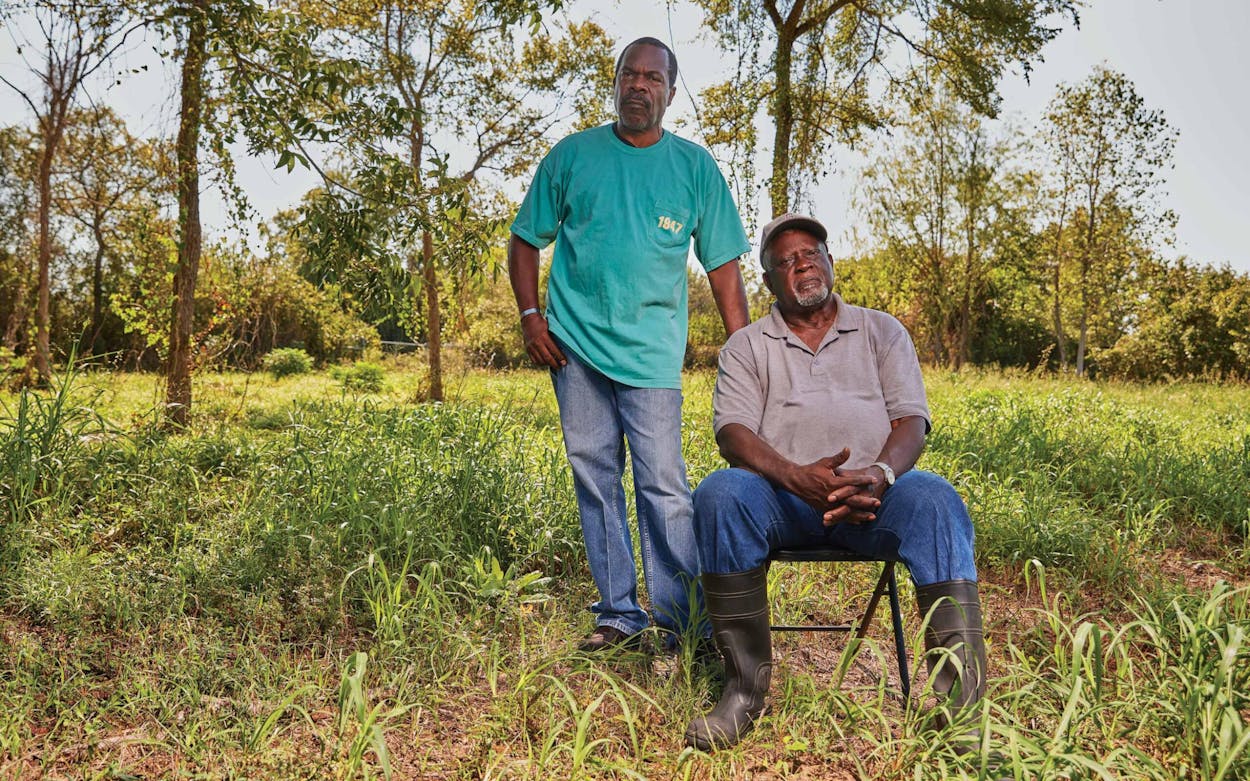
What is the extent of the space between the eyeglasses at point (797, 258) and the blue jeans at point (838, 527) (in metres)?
0.69

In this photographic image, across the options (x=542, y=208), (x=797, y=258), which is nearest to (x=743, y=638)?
(x=797, y=258)

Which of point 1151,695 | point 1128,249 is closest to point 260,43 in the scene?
point 1151,695

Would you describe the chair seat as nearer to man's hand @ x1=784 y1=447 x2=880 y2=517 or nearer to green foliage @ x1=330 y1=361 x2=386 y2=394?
man's hand @ x1=784 y1=447 x2=880 y2=517

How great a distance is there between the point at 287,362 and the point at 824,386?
22.2 meters

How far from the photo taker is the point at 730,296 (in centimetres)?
329

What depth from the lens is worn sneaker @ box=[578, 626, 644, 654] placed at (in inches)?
121

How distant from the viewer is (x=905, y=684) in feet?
8.83

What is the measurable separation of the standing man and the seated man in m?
0.32

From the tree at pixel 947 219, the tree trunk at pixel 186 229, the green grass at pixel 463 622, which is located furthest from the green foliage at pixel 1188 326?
the tree trunk at pixel 186 229

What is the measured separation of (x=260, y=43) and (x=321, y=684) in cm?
334

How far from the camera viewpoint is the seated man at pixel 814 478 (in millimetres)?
2449

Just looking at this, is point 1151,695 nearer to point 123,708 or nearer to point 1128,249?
point 123,708

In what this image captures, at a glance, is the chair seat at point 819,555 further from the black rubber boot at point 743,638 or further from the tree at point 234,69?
the tree at point 234,69

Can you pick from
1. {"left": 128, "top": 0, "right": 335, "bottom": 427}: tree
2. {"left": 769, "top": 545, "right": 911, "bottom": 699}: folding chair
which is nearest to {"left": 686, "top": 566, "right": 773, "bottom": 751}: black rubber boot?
{"left": 769, "top": 545, "right": 911, "bottom": 699}: folding chair
